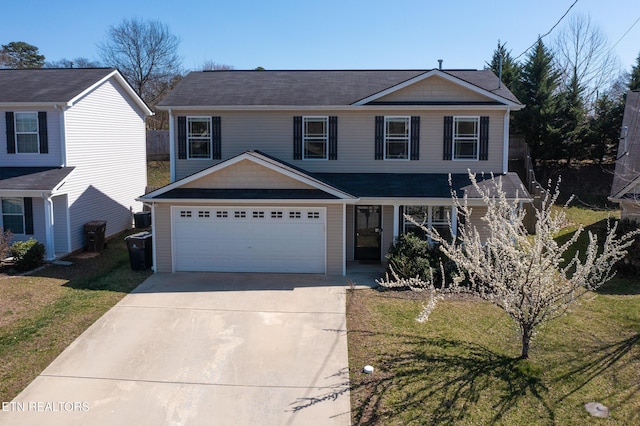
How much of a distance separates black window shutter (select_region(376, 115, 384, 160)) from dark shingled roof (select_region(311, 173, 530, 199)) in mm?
659

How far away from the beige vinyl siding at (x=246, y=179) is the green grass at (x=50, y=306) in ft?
10.7

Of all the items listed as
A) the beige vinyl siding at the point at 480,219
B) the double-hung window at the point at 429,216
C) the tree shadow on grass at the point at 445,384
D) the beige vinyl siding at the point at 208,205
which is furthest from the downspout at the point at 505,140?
the tree shadow on grass at the point at 445,384

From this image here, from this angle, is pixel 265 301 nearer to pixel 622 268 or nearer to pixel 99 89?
pixel 622 268

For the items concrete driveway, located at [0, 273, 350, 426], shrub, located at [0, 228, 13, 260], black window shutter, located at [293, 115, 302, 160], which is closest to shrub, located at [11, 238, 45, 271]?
shrub, located at [0, 228, 13, 260]

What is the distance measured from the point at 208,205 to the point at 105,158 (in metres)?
7.36

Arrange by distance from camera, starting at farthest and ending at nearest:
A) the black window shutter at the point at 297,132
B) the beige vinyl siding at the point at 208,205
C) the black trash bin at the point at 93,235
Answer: the black trash bin at the point at 93,235 → the black window shutter at the point at 297,132 → the beige vinyl siding at the point at 208,205

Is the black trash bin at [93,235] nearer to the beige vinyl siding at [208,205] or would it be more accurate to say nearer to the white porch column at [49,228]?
the white porch column at [49,228]

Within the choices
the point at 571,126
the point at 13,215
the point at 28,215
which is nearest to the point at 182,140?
the point at 28,215

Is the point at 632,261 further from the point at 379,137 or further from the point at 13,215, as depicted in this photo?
the point at 13,215

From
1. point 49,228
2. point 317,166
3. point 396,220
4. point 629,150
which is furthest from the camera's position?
point 629,150

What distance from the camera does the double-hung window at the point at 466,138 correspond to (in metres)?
16.0

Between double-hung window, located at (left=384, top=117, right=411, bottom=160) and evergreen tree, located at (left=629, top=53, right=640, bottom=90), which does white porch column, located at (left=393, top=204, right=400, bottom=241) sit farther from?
evergreen tree, located at (left=629, top=53, right=640, bottom=90)

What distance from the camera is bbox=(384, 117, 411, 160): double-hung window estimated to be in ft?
52.8

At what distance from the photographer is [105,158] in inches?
762
